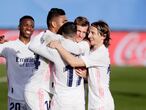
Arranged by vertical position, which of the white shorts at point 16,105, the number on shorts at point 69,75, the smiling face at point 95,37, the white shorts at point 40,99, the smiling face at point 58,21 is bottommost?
the white shorts at point 16,105

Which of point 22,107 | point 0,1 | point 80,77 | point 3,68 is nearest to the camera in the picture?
point 80,77

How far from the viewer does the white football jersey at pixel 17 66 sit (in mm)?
12258

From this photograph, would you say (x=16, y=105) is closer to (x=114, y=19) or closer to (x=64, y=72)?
(x=64, y=72)

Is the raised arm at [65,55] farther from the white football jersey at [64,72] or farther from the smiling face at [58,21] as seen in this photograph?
the smiling face at [58,21]

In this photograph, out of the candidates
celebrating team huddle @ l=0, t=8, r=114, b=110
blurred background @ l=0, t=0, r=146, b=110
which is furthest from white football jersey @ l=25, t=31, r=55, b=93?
blurred background @ l=0, t=0, r=146, b=110

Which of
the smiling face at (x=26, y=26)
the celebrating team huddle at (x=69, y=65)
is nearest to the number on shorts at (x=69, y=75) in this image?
the celebrating team huddle at (x=69, y=65)

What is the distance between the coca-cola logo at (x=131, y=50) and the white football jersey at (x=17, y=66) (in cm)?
1792

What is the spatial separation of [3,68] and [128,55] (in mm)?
5294

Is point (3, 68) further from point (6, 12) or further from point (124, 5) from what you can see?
point (124, 5)

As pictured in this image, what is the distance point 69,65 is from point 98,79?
1.78ft

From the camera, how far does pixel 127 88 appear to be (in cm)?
2392

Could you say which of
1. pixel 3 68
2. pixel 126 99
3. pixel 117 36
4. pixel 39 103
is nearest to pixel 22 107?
pixel 39 103

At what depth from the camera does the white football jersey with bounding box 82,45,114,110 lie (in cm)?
1058

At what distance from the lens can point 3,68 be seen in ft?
95.2
